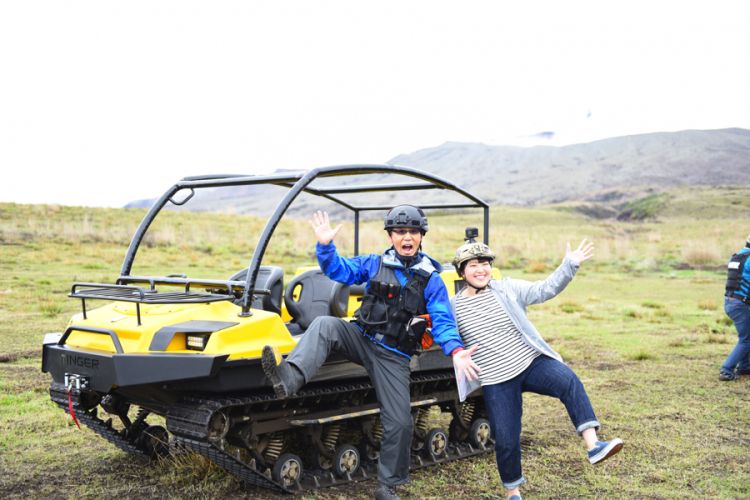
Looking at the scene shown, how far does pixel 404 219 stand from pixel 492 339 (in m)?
1.06

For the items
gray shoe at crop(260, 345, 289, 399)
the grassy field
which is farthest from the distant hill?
gray shoe at crop(260, 345, 289, 399)

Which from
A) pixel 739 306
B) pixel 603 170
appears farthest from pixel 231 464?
pixel 603 170

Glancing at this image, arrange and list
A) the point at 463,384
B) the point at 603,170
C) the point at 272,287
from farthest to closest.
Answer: the point at 603,170, the point at 272,287, the point at 463,384

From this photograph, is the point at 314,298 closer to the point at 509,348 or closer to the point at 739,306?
the point at 509,348

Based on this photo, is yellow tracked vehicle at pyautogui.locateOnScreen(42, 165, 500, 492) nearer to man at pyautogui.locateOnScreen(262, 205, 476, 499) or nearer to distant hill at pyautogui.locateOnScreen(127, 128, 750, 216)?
man at pyautogui.locateOnScreen(262, 205, 476, 499)

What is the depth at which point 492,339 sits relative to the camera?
504cm

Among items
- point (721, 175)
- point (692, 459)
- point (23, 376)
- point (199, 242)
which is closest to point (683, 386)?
point (692, 459)

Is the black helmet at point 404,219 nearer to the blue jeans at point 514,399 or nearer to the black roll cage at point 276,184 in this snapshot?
the black roll cage at point 276,184

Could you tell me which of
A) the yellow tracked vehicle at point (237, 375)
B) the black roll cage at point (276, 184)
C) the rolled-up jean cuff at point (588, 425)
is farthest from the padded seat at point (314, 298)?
the rolled-up jean cuff at point (588, 425)

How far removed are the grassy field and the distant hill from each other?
85607 millimetres

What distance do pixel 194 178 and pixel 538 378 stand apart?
10.9ft

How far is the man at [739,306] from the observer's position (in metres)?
9.71

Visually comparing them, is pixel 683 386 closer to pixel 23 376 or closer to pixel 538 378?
pixel 538 378

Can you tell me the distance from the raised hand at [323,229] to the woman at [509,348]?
0.92 m
